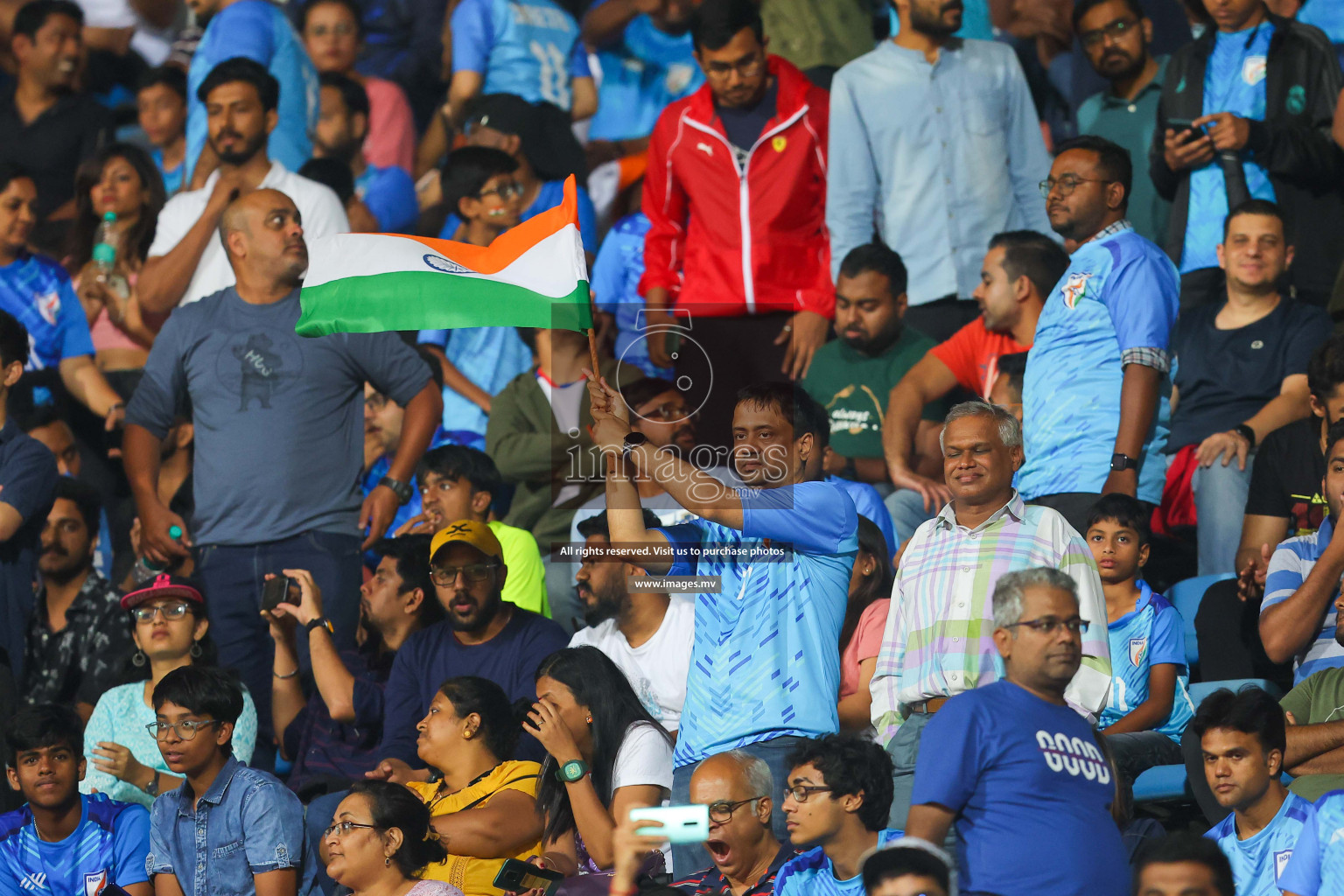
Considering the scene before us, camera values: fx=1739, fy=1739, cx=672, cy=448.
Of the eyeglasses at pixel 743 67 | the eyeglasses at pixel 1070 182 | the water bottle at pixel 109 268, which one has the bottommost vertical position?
the eyeglasses at pixel 1070 182

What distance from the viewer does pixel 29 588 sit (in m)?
7.25

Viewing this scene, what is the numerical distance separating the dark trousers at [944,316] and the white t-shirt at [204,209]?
2.81m

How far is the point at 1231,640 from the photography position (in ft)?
21.4

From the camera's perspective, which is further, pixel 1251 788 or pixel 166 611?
pixel 166 611

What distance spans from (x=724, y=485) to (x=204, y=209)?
421 centimetres

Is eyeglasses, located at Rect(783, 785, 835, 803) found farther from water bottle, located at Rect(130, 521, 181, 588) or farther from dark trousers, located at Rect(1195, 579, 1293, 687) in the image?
water bottle, located at Rect(130, 521, 181, 588)

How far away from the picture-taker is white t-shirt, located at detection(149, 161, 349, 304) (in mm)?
8219

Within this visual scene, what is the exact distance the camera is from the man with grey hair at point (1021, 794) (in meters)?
4.44

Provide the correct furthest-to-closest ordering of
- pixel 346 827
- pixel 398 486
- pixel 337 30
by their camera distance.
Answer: pixel 337 30, pixel 398 486, pixel 346 827

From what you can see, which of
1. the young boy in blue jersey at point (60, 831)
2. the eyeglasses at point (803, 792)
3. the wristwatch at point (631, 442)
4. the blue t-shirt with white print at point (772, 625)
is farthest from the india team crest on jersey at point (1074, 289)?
the young boy in blue jersey at point (60, 831)

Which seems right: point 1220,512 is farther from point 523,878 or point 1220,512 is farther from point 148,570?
point 148,570

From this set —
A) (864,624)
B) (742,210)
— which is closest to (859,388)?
(742,210)

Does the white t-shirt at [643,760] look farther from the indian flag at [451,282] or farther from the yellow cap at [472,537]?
the indian flag at [451,282]

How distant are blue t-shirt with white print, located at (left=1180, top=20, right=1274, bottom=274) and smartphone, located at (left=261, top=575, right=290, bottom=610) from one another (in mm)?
4483
